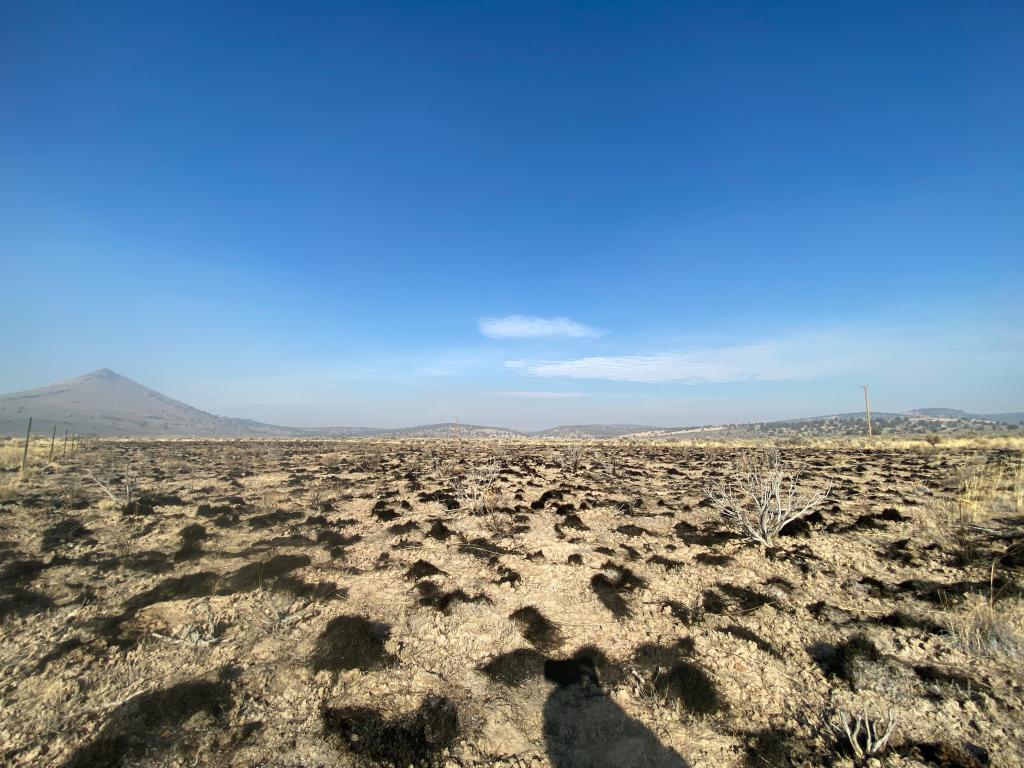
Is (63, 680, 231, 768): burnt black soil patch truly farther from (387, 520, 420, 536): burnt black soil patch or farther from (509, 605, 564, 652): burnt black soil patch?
(387, 520, 420, 536): burnt black soil patch

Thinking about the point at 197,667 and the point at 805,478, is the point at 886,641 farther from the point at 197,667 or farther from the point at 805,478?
the point at 805,478

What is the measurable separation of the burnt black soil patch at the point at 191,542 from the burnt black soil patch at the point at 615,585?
26.7 feet

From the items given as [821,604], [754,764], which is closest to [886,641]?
[821,604]

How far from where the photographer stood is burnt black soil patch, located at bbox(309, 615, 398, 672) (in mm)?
5059

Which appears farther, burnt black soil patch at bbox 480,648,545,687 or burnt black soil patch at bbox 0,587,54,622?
burnt black soil patch at bbox 0,587,54,622

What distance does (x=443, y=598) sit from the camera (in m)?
6.77

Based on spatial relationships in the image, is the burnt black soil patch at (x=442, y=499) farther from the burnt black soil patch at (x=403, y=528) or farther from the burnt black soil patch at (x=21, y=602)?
the burnt black soil patch at (x=21, y=602)

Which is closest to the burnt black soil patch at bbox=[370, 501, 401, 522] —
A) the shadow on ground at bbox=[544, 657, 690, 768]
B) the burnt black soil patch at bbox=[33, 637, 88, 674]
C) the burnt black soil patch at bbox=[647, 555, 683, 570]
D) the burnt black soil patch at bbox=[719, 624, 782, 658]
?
the burnt black soil patch at bbox=[33, 637, 88, 674]

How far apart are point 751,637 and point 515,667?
3.09 m

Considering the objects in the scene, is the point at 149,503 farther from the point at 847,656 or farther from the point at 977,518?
the point at 977,518

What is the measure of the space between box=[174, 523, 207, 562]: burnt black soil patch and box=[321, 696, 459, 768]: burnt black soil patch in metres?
6.56

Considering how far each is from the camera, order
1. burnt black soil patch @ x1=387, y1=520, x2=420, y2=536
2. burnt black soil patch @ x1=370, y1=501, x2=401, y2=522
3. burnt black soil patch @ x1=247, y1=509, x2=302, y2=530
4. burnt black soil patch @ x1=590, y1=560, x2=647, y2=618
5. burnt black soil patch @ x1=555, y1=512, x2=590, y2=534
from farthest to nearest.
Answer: burnt black soil patch @ x1=370, y1=501, x2=401, y2=522, burnt black soil patch @ x1=247, y1=509, x2=302, y2=530, burnt black soil patch @ x1=555, y1=512, x2=590, y2=534, burnt black soil patch @ x1=387, y1=520, x2=420, y2=536, burnt black soil patch @ x1=590, y1=560, x2=647, y2=618

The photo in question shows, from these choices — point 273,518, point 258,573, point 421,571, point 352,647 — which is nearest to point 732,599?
point 421,571

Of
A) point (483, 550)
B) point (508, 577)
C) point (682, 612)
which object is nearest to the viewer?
point (682, 612)
